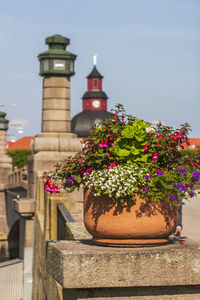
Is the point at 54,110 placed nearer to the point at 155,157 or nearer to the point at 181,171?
the point at 155,157

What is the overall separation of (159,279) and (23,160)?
7727cm

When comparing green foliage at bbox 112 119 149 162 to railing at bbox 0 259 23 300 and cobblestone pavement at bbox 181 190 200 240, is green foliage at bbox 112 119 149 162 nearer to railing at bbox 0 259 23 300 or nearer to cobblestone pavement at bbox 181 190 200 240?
cobblestone pavement at bbox 181 190 200 240

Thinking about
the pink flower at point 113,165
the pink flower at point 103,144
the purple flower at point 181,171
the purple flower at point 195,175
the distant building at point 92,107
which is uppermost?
the distant building at point 92,107

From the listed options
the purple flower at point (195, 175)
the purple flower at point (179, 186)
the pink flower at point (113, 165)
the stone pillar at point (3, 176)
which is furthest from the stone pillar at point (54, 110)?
the stone pillar at point (3, 176)

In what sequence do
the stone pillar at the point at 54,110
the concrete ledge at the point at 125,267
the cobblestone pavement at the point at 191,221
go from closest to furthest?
the concrete ledge at the point at 125,267
the cobblestone pavement at the point at 191,221
the stone pillar at the point at 54,110

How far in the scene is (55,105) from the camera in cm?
1962

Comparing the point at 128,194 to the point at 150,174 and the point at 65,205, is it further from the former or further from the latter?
the point at 65,205

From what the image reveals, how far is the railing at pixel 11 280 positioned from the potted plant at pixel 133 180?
15.3m

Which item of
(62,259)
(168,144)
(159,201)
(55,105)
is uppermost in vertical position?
(55,105)

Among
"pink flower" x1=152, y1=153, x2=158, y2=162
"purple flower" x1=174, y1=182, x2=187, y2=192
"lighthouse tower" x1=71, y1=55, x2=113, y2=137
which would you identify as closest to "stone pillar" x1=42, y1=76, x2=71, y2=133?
"pink flower" x1=152, y1=153, x2=158, y2=162

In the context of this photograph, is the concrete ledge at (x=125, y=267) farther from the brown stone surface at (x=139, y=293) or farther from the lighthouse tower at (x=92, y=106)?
the lighthouse tower at (x=92, y=106)

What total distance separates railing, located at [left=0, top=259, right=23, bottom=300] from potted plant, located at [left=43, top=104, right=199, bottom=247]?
601 inches

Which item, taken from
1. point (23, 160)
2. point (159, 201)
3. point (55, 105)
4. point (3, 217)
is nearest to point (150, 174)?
point (159, 201)

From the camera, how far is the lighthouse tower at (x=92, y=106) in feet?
347
